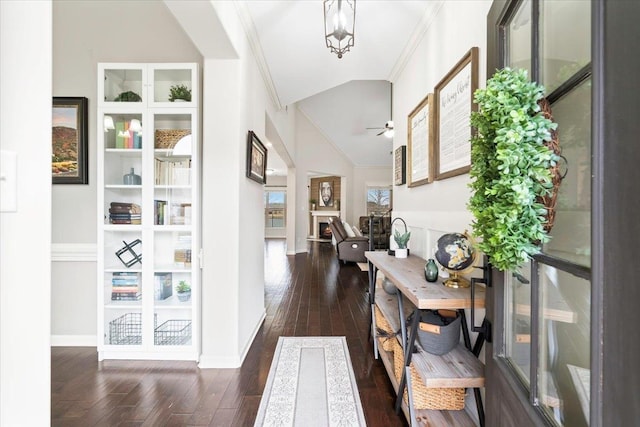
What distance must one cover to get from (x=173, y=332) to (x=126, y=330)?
0.41 m

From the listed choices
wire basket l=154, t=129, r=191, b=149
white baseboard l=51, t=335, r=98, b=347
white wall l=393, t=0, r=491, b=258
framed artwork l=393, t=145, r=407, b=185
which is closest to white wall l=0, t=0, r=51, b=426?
white wall l=393, t=0, r=491, b=258

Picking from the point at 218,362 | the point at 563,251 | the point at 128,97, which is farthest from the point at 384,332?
the point at 128,97

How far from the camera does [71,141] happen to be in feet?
8.83

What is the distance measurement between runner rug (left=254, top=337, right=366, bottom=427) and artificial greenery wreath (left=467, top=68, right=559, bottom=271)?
147cm

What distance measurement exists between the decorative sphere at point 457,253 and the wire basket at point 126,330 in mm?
2497

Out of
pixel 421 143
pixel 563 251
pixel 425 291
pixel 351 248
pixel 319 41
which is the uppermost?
pixel 319 41

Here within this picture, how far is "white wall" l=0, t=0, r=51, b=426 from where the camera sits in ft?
1.97

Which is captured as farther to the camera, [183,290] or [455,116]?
[183,290]

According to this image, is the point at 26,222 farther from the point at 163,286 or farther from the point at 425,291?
the point at 163,286

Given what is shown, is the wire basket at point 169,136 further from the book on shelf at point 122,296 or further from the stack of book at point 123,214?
the book on shelf at point 122,296

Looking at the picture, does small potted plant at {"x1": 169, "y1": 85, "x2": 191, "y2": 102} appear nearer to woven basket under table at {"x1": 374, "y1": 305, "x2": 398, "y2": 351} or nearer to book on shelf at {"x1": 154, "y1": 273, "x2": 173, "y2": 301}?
book on shelf at {"x1": 154, "y1": 273, "x2": 173, "y2": 301}

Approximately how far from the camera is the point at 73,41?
105 inches

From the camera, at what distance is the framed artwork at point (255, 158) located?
8.73 ft

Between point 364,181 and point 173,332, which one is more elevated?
point 364,181
